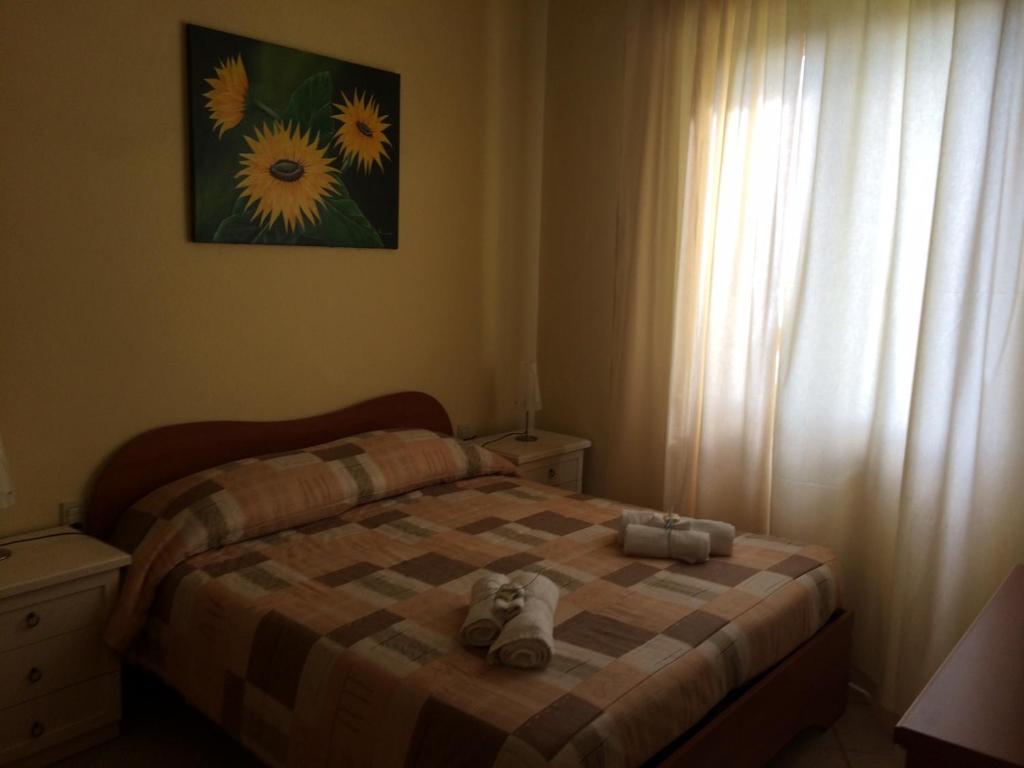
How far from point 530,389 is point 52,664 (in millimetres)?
2223

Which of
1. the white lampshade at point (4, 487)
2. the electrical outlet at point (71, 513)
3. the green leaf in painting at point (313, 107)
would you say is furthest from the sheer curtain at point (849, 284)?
the white lampshade at point (4, 487)

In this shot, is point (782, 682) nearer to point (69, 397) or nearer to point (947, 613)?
point (947, 613)

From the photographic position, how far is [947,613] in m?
2.85

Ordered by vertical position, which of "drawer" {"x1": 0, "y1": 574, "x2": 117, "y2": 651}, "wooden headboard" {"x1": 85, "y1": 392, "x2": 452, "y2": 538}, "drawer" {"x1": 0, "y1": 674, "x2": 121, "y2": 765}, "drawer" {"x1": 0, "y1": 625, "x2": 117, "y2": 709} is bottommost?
"drawer" {"x1": 0, "y1": 674, "x2": 121, "y2": 765}

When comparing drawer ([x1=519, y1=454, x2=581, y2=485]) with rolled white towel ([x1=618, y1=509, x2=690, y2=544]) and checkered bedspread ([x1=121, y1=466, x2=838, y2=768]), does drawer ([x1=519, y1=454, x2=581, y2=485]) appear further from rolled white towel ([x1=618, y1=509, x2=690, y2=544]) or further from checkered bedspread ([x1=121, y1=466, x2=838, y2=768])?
rolled white towel ([x1=618, y1=509, x2=690, y2=544])

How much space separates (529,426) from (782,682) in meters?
1.93

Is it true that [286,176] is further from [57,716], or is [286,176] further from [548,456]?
[57,716]

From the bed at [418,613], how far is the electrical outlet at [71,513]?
5 cm

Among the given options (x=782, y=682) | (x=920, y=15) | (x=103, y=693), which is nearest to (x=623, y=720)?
(x=782, y=682)

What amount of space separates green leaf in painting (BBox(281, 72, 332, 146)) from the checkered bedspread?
1468 millimetres

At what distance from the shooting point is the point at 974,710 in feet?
4.84

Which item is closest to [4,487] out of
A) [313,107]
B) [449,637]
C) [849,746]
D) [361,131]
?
[449,637]

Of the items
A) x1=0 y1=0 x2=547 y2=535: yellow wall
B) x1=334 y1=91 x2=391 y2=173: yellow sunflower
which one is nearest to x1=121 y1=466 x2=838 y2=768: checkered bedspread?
x1=0 y1=0 x2=547 y2=535: yellow wall

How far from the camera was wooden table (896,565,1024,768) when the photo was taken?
4.49ft
